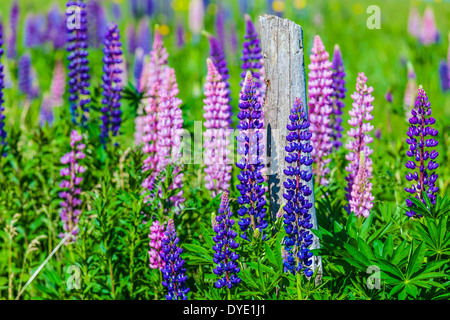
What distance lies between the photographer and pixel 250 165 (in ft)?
9.86

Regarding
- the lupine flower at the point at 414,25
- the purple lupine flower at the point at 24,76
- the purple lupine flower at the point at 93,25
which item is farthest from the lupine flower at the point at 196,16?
the purple lupine flower at the point at 24,76

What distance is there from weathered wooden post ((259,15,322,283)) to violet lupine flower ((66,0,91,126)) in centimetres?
196

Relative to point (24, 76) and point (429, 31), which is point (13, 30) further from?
point (429, 31)

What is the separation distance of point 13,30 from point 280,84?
712cm

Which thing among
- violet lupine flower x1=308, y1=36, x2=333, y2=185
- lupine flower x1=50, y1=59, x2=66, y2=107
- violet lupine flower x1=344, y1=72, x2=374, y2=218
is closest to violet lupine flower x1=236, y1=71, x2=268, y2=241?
violet lupine flower x1=344, y1=72, x2=374, y2=218

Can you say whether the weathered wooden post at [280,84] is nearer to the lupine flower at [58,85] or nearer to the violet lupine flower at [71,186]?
the violet lupine flower at [71,186]

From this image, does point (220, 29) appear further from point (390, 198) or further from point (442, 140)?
point (390, 198)

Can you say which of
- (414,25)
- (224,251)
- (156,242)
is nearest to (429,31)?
(414,25)

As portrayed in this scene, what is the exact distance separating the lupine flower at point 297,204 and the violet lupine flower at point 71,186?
6.37 ft

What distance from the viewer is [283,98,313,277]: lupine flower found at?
2787 mm

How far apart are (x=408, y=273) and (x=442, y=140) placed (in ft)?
9.96

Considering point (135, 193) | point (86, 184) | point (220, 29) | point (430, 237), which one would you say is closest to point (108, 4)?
point (220, 29)

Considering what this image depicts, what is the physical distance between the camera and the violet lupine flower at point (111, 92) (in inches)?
174

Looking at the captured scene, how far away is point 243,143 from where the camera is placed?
3105 millimetres
